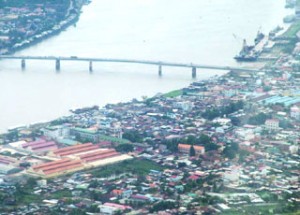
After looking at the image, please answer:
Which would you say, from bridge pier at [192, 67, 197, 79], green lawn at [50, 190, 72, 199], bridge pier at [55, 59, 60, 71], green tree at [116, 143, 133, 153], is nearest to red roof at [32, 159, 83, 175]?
green lawn at [50, 190, 72, 199]

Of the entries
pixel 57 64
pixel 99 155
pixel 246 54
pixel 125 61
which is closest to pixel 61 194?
pixel 99 155

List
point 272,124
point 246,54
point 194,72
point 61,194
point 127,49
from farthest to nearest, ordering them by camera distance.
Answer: point 127,49 < point 246,54 < point 194,72 < point 272,124 < point 61,194

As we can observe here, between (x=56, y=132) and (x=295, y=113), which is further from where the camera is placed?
(x=295, y=113)

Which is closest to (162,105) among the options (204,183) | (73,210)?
(204,183)

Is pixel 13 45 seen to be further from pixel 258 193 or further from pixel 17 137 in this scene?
pixel 258 193

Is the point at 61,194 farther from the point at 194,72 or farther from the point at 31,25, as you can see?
the point at 31,25

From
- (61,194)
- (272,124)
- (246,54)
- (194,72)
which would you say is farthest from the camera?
(246,54)
